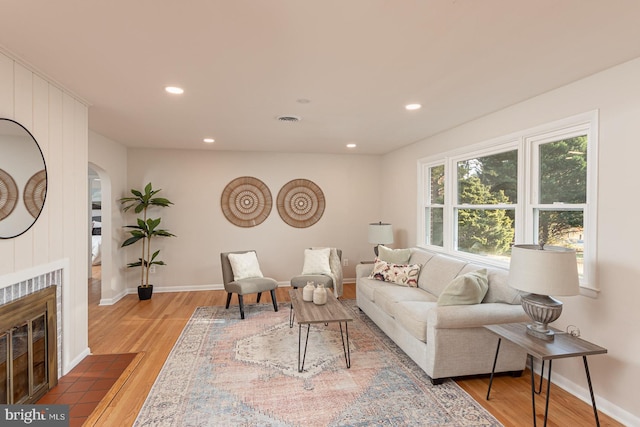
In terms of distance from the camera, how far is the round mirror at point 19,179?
2105 mm

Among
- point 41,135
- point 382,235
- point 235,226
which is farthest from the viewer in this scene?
point 235,226

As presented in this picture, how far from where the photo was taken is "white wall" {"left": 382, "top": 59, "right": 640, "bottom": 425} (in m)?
2.20

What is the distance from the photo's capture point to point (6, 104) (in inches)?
84.7

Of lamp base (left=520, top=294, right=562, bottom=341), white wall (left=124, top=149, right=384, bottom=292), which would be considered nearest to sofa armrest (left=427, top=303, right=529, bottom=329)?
lamp base (left=520, top=294, right=562, bottom=341)

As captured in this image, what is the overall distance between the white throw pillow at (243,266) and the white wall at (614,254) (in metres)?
3.52

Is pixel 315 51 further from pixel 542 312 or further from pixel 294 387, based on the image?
pixel 294 387

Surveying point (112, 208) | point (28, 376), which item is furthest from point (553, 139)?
point (112, 208)

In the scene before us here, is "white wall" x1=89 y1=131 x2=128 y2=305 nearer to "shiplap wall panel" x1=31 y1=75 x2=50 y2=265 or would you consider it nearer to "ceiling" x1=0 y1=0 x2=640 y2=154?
"ceiling" x1=0 y1=0 x2=640 y2=154

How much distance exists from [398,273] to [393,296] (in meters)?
0.65

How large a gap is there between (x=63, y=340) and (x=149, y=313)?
1695 mm

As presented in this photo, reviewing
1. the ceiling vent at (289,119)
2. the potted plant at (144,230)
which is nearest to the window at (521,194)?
the ceiling vent at (289,119)

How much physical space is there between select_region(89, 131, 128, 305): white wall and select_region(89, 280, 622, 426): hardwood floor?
265 mm

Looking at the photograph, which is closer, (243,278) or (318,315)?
(318,315)

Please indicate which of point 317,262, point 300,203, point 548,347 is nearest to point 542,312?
point 548,347
